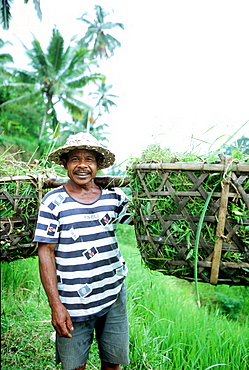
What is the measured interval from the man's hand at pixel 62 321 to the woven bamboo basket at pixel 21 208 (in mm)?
398

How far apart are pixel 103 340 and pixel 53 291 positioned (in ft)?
1.40

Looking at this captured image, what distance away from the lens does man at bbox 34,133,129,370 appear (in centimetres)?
157

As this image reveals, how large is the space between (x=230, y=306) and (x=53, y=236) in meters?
5.70

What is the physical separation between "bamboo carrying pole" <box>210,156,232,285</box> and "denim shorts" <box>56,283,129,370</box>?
0.75 meters

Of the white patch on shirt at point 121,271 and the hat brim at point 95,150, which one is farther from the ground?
the hat brim at point 95,150

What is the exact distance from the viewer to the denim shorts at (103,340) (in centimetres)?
164

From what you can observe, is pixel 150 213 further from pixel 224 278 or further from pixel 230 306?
pixel 230 306

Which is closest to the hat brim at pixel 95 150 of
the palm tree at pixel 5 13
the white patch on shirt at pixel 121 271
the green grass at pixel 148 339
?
the white patch on shirt at pixel 121 271

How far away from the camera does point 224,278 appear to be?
1.18 meters

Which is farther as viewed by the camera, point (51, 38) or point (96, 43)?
point (96, 43)

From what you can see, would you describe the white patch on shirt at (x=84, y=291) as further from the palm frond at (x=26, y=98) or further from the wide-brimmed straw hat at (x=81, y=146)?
the palm frond at (x=26, y=98)

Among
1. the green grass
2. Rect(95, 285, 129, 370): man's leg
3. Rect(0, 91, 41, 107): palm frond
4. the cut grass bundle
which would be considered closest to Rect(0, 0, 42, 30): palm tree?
Rect(0, 91, 41, 107): palm frond

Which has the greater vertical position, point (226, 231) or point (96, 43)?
point (96, 43)

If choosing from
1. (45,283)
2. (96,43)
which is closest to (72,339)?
(45,283)
